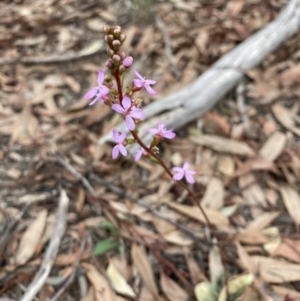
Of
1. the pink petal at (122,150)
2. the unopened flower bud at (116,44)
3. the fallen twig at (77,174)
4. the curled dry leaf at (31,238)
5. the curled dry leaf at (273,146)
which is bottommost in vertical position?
the curled dry leaf at (273,146)

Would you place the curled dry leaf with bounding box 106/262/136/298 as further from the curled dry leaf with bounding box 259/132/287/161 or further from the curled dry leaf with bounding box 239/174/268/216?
the curled dry leaf with bounding box 259/132/287/161

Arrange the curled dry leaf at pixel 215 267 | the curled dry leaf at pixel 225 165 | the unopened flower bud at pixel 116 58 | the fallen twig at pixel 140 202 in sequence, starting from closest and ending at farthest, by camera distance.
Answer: the unopened flower bud at pixel 116 58 → the curled dry leaf at pixel 215 267 → the fallen twig at pixel 140 202 → the curled dry leaf at pixel 225 165

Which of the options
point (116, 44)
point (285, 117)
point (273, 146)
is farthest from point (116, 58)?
point (285, 117)

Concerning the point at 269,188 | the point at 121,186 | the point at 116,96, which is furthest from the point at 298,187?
the point at 116,96

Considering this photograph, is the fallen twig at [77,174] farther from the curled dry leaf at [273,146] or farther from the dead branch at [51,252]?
the curled dry leaf at [273,146]

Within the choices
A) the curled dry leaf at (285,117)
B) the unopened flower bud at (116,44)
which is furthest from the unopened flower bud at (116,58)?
the curled dry leaf at (285,117)

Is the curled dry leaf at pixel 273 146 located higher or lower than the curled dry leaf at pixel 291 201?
higher
